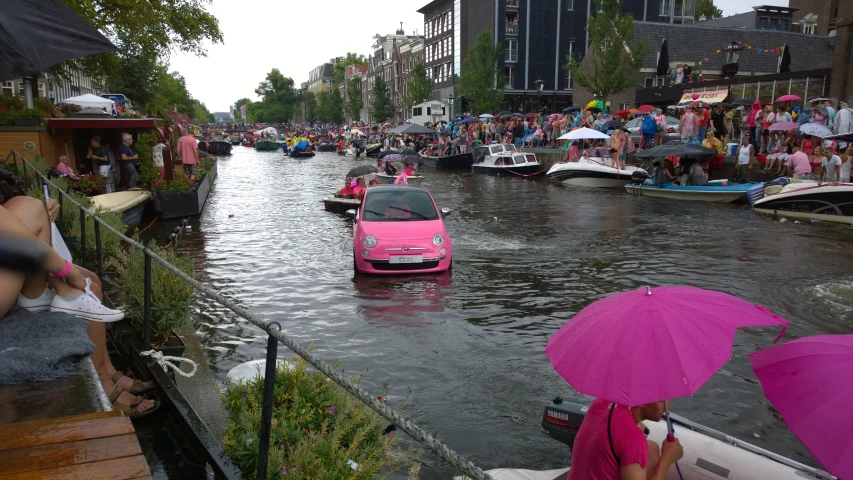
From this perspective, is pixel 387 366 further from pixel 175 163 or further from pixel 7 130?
pixel 175 163

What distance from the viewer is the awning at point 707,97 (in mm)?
33375

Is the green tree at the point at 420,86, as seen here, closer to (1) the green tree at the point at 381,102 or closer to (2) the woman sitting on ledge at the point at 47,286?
(1) the green tree at the point at 381,102

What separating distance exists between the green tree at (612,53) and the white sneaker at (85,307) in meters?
40.7

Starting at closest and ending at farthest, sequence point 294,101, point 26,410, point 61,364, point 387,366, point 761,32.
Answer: point 26,410 < point 61,364 < point 387,366 < point 761,32 < point 294,101

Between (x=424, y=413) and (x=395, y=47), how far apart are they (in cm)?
9931

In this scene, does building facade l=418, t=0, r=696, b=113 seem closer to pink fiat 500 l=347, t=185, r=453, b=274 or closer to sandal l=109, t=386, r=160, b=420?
pink fiat 500 l=347, t=185, r=453, b=274

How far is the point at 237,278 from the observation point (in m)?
11.9

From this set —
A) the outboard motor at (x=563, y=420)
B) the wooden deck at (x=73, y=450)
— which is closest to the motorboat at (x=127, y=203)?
the outboard motor at (x=563, y=420)

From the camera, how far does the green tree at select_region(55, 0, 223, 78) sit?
20406mm

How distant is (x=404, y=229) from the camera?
477 inches

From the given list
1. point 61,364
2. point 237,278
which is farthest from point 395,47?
point 61,364

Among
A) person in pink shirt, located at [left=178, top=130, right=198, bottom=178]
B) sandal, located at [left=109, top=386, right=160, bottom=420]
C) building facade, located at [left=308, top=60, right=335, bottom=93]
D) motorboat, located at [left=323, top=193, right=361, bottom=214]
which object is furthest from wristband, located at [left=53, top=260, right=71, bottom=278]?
building facade, located at [left=308, top=60, right=335, bottom=93]

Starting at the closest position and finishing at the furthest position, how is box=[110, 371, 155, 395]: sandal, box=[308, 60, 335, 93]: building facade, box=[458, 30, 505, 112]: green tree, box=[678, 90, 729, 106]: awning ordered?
box=[110, 371, 155, 395]: sandal → box=[678, 90, 729, 106]: awning → box=[458, 30, 505, 112]: green tree → box=[308, 60, 335, 93]: building facade

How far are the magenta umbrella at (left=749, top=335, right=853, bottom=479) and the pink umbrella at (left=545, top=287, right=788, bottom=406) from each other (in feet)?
0.67
